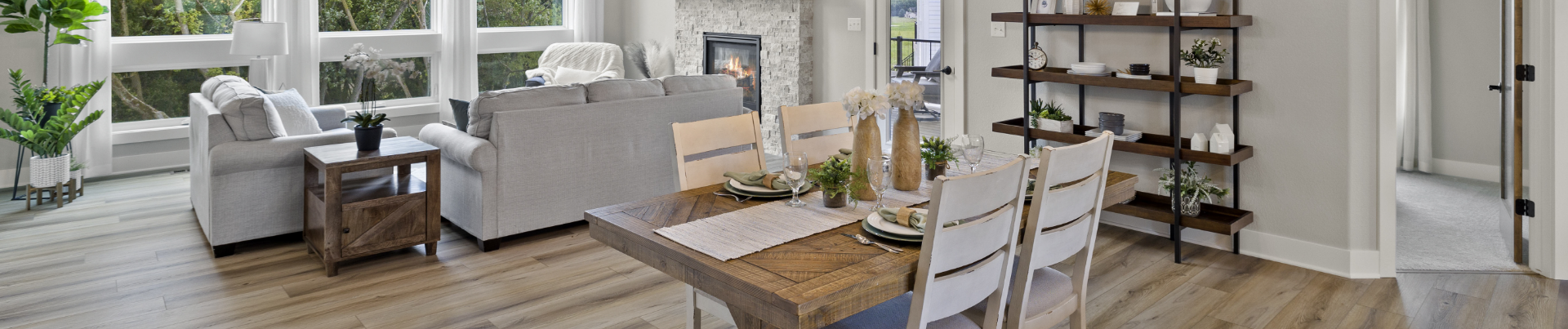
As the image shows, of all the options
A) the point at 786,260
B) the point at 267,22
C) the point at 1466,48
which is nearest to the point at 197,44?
the point at 267,22

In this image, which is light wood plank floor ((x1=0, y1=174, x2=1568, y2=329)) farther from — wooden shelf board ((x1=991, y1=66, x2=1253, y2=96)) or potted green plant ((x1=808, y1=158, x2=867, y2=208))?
potted green plant ((x1=808, y1=158, x2=867, y2=208))

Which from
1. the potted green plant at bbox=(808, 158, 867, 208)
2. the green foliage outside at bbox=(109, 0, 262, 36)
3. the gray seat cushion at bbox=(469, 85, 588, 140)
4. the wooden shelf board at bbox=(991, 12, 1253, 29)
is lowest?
the potted green plant at bbox=(808, 158, 867, 208)

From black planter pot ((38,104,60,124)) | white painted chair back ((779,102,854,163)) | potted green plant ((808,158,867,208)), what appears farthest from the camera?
black planter pot ((38,104,60,124))

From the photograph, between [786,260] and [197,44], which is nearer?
[786,260]

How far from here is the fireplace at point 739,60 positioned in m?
6.88

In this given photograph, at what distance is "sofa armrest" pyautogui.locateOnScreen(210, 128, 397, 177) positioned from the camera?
4.00 metres

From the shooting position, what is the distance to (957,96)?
5113 mm

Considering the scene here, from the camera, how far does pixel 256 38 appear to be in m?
6.07

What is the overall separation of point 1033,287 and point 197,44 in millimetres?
6310

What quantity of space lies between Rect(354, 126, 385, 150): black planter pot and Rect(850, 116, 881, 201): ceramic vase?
2.43 m

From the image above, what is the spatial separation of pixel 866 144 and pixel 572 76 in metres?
5.82

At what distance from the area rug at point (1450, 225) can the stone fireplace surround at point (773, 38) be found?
3403mm

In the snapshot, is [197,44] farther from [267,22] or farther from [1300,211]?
[1300,211]

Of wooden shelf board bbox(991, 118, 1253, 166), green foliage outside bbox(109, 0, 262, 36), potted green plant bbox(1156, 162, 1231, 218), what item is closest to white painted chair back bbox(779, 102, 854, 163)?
wooden shelf board bbox(991, 118, 1253, 166)
